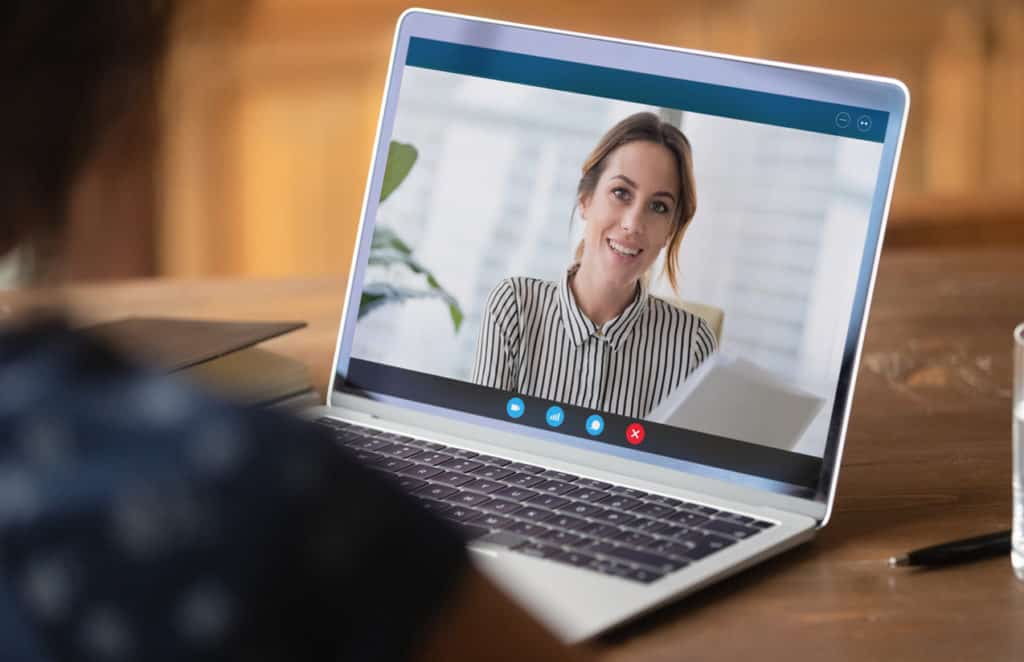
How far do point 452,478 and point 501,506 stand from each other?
2.3 inches

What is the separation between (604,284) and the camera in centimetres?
92

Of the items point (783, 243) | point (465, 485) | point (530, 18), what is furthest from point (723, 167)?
point (530, 18)

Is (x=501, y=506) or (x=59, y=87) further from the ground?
(x=59, y=87)

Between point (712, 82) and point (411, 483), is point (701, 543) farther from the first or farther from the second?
point (712, 82)

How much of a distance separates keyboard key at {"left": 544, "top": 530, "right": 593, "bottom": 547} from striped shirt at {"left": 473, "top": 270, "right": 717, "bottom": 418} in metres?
0.14

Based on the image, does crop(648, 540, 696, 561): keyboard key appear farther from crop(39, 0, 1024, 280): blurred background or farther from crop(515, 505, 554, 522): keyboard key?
crop(39, 0, 1024, 280): blurred background

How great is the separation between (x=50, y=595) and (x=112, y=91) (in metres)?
0.16

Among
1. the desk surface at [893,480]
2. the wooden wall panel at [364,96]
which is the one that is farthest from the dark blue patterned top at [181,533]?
the wooden wall panel at [364,96]

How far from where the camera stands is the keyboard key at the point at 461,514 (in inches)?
31.9

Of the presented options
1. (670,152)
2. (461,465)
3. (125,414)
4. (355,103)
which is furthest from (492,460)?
(355,103)

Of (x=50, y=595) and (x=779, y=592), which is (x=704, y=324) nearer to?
(x=779, y=592)

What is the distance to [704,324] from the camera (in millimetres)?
894

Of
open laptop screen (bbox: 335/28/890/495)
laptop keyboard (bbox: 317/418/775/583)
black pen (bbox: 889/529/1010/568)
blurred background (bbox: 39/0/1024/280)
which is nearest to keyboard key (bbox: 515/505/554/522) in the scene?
laptop keyboard (bbox: 317/418/775/583)

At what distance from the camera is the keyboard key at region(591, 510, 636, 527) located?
81 centimetres
